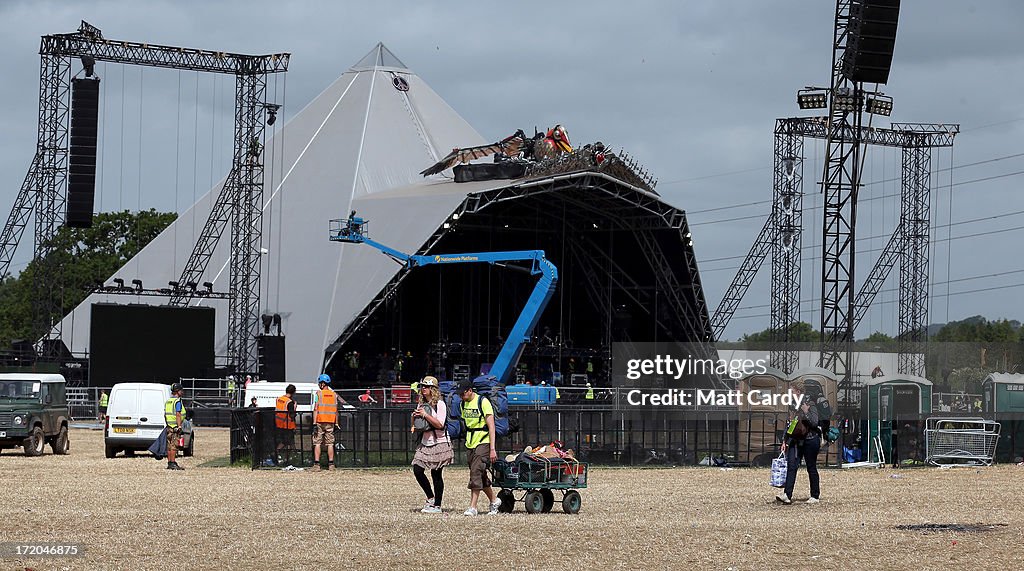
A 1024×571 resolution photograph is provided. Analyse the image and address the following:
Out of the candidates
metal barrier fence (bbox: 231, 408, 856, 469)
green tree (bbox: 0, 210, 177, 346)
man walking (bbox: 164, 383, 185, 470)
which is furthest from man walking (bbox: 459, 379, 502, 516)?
green tree (bbox: 0, 210, 177, 346)

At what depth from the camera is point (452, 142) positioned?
74.1m

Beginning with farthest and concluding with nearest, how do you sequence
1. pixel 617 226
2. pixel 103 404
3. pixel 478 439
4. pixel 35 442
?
pixel 617 226, pixel 103 404, pixel 35 442, pixel 478 439

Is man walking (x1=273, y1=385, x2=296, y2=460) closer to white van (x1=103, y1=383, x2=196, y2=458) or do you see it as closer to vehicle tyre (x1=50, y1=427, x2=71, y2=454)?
white van (x1=103, y1=383, x2=196, y2=458)

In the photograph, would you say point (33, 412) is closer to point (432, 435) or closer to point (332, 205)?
point (432, 435)

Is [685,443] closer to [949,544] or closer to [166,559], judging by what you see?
[949,544]

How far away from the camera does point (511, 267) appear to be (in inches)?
2128

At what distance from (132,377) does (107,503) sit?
38.0m

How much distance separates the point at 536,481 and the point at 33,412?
17.7 m

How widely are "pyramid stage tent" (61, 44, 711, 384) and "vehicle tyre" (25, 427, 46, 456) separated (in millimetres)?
25449

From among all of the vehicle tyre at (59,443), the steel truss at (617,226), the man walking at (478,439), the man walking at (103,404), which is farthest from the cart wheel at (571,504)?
the steel truss at (617,226)

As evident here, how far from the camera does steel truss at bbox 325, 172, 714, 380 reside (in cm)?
5903

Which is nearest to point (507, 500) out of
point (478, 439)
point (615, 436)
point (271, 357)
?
point (478, 439)

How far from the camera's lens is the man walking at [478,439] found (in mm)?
17938

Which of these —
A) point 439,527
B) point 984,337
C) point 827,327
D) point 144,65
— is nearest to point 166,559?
point 439,527
